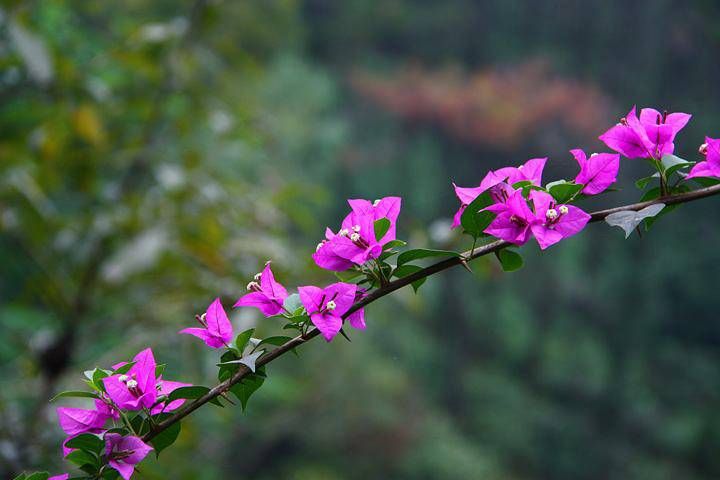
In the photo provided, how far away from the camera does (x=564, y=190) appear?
242 mm

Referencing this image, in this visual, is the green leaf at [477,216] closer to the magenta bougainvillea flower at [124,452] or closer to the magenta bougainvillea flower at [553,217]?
the magenta bougainvillea flower at [553,217]

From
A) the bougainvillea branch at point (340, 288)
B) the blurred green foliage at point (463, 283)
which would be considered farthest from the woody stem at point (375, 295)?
the blurred green foliage at point (463, 283)

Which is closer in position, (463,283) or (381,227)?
(381,227)

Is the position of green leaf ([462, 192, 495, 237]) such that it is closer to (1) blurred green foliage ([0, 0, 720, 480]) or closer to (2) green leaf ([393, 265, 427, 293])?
(2) green leaf ([393, 265, 427, 293])

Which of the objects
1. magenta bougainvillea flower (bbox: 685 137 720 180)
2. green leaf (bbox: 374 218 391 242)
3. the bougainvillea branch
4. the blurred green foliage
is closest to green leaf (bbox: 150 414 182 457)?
the bougainvillea branch

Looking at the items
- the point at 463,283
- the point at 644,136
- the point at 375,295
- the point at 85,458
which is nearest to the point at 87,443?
the point at 85,458

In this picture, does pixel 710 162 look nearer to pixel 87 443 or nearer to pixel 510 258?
pixel 510 258

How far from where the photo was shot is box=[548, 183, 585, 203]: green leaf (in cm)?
24

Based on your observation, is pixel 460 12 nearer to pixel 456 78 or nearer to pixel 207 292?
pixel 456 78

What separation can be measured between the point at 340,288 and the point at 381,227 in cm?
3

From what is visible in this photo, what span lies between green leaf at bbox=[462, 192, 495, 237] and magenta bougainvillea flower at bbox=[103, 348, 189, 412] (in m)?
0.12

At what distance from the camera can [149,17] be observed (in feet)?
8.03

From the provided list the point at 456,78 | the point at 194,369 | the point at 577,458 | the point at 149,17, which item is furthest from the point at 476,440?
the point at 194,369

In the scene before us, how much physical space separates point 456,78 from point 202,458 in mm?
3034
